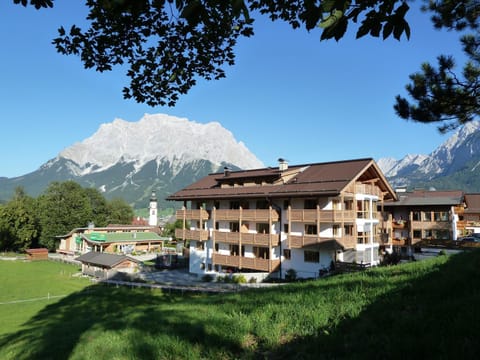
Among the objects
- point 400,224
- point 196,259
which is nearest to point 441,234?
point 400,224

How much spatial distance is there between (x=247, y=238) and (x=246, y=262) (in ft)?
8.15

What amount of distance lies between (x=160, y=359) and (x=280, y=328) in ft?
7.29

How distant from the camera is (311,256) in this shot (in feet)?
102

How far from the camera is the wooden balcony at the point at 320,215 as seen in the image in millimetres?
29375

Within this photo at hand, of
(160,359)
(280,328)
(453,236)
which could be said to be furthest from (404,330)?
(453,236)

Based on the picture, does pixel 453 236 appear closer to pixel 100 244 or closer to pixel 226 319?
pixel 226 319

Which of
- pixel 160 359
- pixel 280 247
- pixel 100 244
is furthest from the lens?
pixel 100 244

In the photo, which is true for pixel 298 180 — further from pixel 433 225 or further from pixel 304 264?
pixel 433 225

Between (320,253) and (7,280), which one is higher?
(320,253)

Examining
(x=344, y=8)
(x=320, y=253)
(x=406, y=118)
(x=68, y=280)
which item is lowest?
(x=68, y=280)

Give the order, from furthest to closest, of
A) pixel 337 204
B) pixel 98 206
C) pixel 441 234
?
1. pixel 98 206
2. pixel 441 234
3. pixel 337 204

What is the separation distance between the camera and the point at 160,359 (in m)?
6.11

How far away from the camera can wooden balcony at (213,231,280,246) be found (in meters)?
33.1

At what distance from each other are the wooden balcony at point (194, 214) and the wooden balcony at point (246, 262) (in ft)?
14.9
